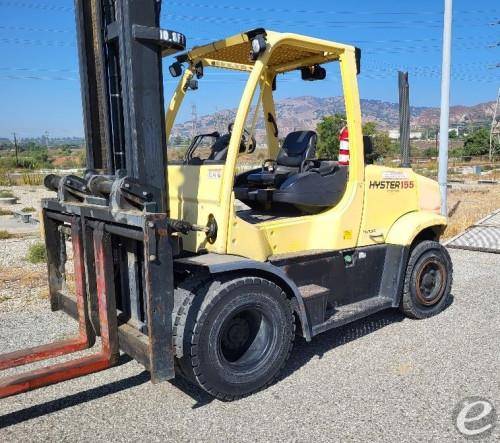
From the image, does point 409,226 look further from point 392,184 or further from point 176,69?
point 176,69

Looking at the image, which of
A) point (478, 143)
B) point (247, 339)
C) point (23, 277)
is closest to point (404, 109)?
point (247, 339)

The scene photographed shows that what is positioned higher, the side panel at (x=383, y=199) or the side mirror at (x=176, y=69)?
the side mirror at (x=176, y=69)

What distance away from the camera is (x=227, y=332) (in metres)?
4.09

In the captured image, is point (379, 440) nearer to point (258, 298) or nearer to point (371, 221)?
point (258, 298)

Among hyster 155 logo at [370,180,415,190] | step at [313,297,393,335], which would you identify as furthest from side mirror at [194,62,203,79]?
step at [313,297,393,335]

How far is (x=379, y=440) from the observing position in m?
3.42

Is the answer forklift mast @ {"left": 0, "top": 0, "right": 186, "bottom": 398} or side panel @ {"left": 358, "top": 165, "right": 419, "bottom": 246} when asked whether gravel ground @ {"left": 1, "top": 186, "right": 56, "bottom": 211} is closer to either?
forklift mast @ {"left": 0, "top": 0, "right": 186, "bottom": 398}

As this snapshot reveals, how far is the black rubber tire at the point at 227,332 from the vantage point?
12.2ft

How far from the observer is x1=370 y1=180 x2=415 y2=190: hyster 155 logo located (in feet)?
17.3

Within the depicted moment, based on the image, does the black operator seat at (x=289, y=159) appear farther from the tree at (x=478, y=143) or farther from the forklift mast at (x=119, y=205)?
the tree at (x=478, y=143)

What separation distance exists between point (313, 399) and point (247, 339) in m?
0.70

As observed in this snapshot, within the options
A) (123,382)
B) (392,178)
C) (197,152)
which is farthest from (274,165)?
(123,382)

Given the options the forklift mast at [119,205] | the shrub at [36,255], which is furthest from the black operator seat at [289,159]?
the shrub at [36,255]

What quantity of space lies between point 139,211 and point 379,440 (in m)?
2.29
